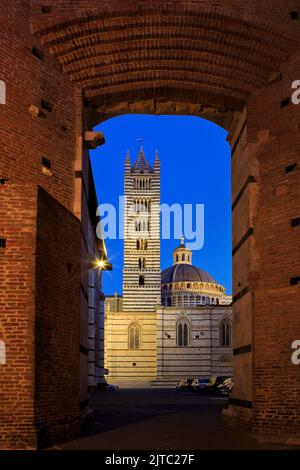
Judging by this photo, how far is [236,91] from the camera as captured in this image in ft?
53.1

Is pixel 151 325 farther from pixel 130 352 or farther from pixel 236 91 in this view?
pixel 236 91

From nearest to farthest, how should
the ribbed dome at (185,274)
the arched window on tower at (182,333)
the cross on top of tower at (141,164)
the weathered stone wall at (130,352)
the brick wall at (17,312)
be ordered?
the brick wall at (17,312) < the arched window on tower at (182,333) < the weathered stone wall at (130,352) < the cross on top of tower at (141,164) < the ribbed dome at (185,274)

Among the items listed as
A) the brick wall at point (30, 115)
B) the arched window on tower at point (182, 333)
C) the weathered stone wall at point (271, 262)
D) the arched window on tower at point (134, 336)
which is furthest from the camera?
the arched window on tower at point (134, 336)

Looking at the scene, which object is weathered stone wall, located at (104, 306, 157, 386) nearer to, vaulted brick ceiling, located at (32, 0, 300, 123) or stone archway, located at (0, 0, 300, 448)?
stone archway, located at (0, 0, 300, 448)

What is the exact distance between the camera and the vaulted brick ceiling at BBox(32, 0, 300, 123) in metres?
14.2

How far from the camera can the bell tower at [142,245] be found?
288ft

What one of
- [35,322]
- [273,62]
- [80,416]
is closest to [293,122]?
[273,62]

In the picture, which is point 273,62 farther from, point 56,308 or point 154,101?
point 56,308

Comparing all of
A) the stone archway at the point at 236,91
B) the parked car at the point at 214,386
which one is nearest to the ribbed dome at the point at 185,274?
the parked car at the point at 214,386

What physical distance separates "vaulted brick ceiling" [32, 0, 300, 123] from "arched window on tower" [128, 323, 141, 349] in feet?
231

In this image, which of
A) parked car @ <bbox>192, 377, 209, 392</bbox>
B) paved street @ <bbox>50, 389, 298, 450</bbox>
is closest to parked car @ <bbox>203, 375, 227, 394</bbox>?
parked car @ <bbox>192, 377, 209, 392</bbox>

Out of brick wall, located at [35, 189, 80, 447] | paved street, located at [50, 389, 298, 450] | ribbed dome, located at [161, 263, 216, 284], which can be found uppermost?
ribbed dome, located at [161, 263, 216, 284]

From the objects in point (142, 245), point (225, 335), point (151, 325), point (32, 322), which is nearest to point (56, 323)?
point (32, 322)

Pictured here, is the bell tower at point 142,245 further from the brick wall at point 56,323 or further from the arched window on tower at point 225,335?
the brick wall at point 56,323
